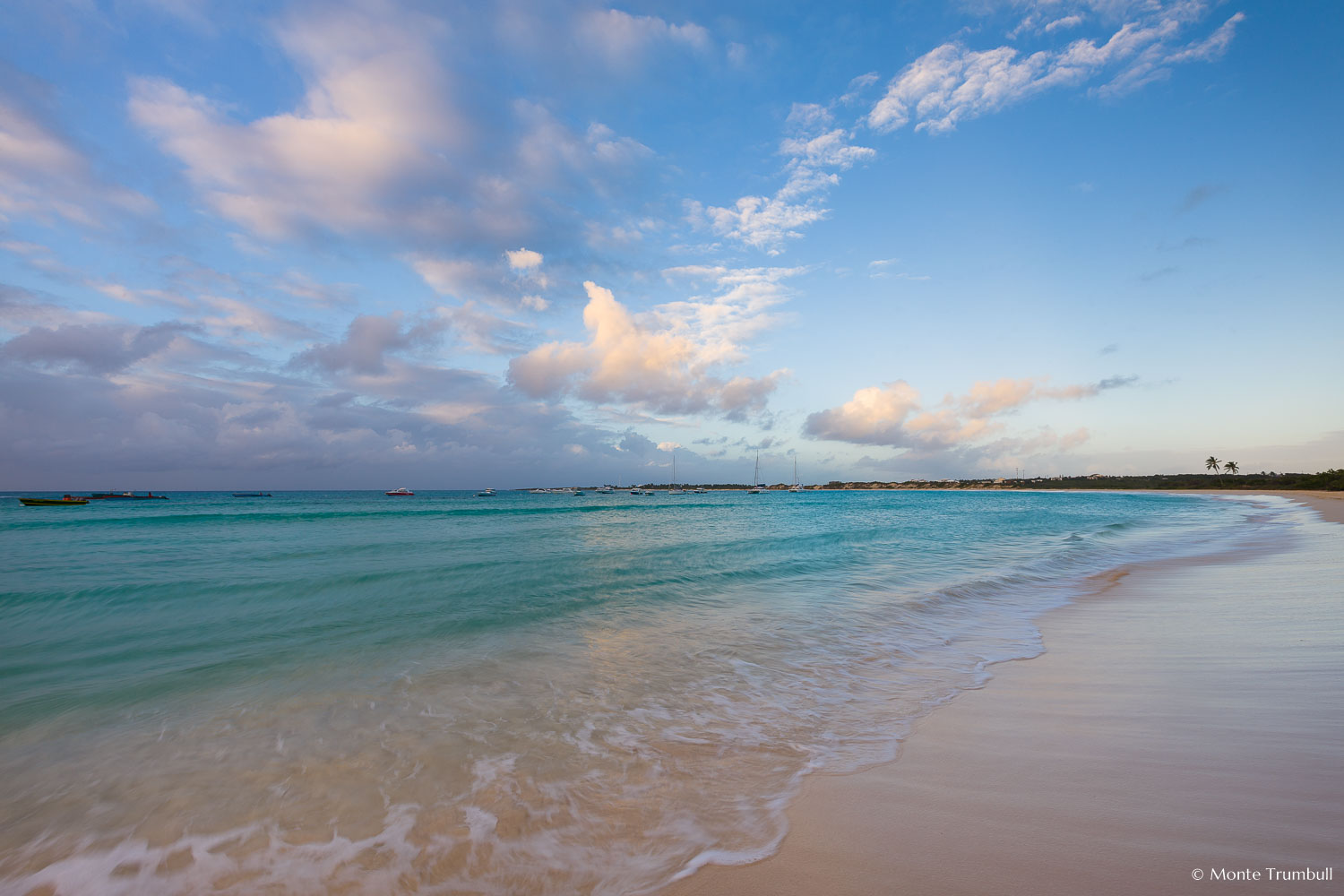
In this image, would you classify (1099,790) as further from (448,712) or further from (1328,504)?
(1328,504)

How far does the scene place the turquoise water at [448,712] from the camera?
353cm

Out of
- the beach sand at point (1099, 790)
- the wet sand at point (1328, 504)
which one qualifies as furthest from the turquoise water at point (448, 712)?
the wet sand at point (1328, 504)

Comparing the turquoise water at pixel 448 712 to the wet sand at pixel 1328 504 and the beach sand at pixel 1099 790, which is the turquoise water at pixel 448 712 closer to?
the beach sand at pixel 1099 790

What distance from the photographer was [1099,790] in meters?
3.74

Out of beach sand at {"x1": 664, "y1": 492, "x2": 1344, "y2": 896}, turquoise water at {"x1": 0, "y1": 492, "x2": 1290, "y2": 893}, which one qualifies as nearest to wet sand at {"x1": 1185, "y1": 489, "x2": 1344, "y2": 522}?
turquoise water at {"x1": 0, "y1": 492, "x2": 1290, "y2": 893}

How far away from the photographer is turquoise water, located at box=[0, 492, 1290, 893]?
3533 millimetres

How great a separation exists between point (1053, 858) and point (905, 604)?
8.73m

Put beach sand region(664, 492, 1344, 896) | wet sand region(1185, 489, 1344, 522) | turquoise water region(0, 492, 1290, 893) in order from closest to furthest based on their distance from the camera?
beach sand region(664, 492, 1344, 896), turquoise water region(0, 492, 1290, 893), wet sand region(1185, 489, 1344, 522)

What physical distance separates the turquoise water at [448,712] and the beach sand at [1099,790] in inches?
16.5

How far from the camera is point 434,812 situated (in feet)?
12.9

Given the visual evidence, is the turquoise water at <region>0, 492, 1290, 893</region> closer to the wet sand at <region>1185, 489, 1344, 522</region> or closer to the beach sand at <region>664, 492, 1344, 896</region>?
the beach sand at <region>664, 492, 1344, 896</region>

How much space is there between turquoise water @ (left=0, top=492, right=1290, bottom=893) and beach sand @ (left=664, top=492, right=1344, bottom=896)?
0.42 m

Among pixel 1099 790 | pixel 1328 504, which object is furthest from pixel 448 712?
pixel 1328 504

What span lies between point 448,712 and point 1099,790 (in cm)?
560
